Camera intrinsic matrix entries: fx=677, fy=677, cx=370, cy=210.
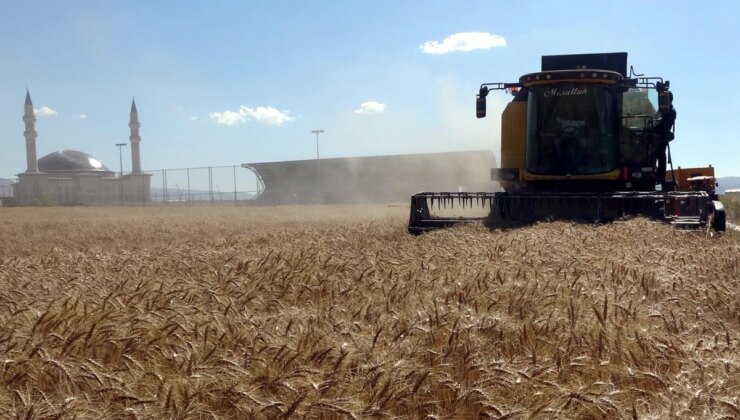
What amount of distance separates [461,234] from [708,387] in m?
5.96

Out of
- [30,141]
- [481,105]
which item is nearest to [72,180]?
[30,141]

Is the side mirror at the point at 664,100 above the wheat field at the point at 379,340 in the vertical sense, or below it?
above

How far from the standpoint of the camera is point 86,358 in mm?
2881

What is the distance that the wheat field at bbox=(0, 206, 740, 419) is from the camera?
7.97 feet

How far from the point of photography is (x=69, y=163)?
82.8 meters

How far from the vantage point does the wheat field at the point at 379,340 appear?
243cm

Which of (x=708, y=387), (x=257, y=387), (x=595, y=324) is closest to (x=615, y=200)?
(x=595, y=324)

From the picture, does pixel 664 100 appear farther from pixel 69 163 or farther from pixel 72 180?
pixel 69 163

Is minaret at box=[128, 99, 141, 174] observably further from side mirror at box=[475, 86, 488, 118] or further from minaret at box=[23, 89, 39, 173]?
side mirror at box=[475, 86, 488, 118]

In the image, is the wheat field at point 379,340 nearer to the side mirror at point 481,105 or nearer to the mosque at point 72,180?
the side mirror at point 481,105

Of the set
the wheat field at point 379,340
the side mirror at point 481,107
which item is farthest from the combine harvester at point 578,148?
the wheat field at point 379,340

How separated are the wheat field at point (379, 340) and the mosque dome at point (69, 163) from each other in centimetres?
8230

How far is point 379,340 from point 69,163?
8797 centimetres

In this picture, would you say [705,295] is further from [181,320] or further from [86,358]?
[86,358]
